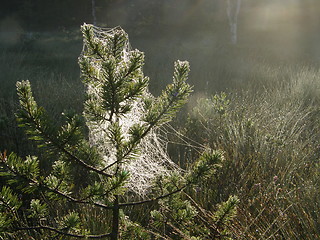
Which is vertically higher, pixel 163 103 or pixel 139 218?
pixel 163 103

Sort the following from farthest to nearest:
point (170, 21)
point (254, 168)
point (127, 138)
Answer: point (170, 21), point (254, 168), point (127, 138)

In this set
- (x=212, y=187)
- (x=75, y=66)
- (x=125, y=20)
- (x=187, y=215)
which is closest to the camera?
(x=187, y=215)

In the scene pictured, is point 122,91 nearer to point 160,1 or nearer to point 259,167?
point 259,167

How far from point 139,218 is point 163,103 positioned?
1636 millimetres

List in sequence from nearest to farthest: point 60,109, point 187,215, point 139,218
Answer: point 187,215
point 139,218
point 60,109

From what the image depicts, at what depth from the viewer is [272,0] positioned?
102ft

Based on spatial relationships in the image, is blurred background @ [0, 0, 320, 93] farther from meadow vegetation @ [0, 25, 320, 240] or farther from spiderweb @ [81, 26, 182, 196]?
spiderweb @ [81, 26, 182, 196]

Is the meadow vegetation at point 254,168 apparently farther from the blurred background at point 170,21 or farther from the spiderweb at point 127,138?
the blurred background at point 170,21

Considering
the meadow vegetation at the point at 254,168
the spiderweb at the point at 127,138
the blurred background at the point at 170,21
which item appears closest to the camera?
the spiderweb at the point at 127,138

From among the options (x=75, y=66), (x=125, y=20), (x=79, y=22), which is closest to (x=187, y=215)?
(x=75, y=66)

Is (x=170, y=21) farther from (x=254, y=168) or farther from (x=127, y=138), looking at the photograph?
(x=127, y=138)

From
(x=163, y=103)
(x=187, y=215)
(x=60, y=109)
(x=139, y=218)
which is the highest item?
(x=60, y=109)

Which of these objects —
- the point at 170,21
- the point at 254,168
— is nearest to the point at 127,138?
the point at 254,168

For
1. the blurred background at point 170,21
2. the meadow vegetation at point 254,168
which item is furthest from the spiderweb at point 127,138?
the blurred background at point 170,21
